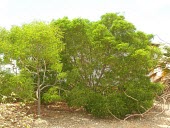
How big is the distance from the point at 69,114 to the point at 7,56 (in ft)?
16.5

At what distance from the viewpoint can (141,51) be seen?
16438 mm

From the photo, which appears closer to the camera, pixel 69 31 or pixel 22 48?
pixel 22 48

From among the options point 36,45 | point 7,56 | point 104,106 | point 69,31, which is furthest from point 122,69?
point 7,56

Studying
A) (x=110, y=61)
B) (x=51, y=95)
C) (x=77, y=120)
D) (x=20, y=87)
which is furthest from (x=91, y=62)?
(x=20, y=87)

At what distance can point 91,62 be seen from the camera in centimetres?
1833

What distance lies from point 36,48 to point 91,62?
4011mm

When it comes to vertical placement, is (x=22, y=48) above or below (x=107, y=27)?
below

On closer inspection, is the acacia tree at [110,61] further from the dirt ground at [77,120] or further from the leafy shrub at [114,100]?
the dirt ground at [77,120]

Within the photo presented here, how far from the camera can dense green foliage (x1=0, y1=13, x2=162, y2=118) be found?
1606 centimetres

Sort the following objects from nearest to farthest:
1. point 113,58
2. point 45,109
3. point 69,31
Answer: point 113,58
point 69,31
point 45,109

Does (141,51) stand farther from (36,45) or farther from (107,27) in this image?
(36,45)

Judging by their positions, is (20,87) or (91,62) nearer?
(20,87)

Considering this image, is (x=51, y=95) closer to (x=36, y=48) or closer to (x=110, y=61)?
(x=36, y=48)

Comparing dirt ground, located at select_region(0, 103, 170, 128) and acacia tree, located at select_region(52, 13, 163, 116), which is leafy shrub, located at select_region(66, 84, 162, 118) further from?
dirt ground, located at select_region(0, 103, 170, 128)
